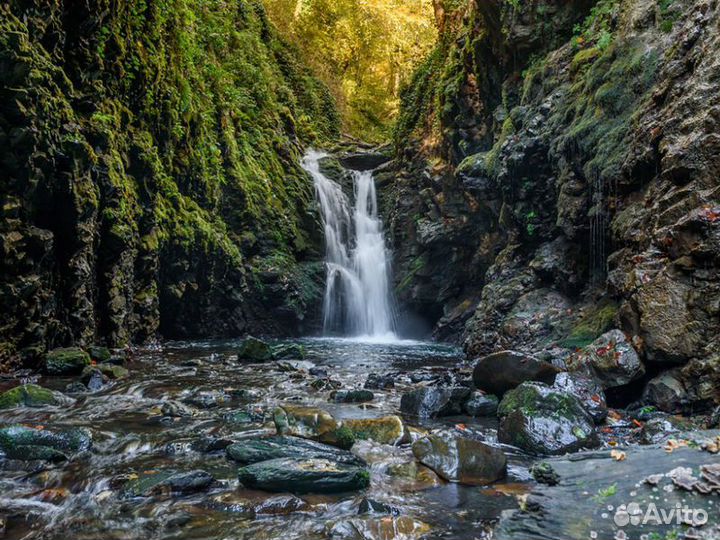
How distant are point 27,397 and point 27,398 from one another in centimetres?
1

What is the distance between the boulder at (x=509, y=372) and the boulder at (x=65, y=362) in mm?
6491

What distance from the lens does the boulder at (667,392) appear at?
518 cm

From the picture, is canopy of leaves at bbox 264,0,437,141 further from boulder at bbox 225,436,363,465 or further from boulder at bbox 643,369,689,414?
boulder at bbox 225,436,363,465

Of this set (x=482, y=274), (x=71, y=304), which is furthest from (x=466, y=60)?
(x=71, y=304)

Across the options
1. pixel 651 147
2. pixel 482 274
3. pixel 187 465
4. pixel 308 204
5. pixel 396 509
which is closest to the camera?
pixel 396 509

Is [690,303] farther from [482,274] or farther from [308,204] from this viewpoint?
[308,204]

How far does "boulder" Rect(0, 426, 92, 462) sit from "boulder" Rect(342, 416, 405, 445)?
8.67 ft

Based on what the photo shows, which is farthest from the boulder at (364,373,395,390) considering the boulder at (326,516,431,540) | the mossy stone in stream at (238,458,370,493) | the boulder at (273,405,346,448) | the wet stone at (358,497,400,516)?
the boulder at (326,516,431,540)

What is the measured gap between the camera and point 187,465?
13.6ft

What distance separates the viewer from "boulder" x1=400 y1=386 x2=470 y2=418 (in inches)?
240

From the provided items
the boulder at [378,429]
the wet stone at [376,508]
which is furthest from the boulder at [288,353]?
the wet stone at [376,508]

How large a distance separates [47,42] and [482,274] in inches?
518

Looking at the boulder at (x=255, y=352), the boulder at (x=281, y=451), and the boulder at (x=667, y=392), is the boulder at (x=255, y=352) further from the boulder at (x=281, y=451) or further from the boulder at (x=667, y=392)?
the boulder at (x=667, y=392)

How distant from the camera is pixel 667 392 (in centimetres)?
535
